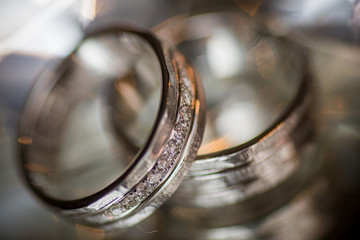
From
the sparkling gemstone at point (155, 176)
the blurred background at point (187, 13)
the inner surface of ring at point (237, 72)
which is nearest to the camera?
the sparkling gemstone at point (155, 176)

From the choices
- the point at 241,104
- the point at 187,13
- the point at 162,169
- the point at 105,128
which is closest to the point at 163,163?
the point at 162,169

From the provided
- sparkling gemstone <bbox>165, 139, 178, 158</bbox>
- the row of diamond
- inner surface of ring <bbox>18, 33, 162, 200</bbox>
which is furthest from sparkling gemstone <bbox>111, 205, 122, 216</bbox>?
inner surface of ring <bbox>18, 33, 162, 200</bbox>

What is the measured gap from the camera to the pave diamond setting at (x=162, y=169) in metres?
0.46

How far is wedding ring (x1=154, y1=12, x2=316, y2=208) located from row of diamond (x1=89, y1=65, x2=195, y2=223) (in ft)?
0.19

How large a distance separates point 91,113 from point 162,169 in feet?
1.53

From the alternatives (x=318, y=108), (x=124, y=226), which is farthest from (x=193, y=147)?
(x=318, y=108)

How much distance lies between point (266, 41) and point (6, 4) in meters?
0.62

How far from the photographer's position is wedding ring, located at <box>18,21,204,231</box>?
0.46m

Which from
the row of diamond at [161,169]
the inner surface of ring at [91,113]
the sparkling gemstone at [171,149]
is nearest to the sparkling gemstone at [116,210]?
the row of diamond at [161,169]

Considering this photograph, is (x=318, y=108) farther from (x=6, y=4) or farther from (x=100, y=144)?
(x=6, y=4)

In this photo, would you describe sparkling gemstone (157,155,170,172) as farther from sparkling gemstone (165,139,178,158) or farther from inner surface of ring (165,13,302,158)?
inner surface of ring (165,13,302,158)

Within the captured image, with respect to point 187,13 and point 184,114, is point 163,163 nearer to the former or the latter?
point 184,114

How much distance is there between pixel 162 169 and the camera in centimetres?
46

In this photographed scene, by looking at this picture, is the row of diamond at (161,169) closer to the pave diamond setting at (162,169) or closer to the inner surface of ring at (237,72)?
the pave diamond setting at (162,169)
